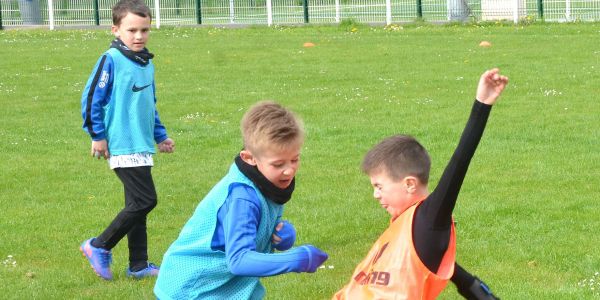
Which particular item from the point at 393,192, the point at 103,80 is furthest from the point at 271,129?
the point at 103,80

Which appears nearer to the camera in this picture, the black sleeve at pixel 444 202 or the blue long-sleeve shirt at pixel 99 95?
the black sleeve at pixel 444 202

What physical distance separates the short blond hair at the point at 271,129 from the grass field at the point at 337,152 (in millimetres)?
2333

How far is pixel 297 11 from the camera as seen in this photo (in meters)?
31.2

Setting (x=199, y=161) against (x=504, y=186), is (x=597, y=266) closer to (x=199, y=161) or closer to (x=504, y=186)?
(x=504, y=186)

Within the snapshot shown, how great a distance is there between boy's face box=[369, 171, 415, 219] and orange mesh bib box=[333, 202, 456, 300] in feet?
0.30

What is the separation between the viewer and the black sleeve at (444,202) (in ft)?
12.2

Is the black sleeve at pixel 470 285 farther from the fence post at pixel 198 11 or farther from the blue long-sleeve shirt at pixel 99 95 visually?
the fence post at pixel 198 11

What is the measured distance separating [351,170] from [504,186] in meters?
1.59

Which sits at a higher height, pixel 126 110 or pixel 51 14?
pixel 51 14

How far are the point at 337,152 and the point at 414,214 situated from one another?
23.2 feet

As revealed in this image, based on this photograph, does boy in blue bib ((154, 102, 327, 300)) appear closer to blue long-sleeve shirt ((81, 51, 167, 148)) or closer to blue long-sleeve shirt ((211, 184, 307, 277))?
blue long-sleeve shirt ((211, 184, 307, 277))

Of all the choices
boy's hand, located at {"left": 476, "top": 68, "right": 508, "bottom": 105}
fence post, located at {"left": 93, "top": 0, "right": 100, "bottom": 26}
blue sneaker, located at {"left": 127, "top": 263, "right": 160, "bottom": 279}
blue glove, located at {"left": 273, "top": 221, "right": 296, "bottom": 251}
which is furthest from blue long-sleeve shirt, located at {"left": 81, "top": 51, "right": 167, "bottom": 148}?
fence post, located at {"left": 93, "top": 0, "right": 100, "bottom": 26}

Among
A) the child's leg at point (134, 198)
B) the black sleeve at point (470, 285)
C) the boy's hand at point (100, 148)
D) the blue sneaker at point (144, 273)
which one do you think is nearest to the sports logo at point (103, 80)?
the boy's hand at point (100, 148)

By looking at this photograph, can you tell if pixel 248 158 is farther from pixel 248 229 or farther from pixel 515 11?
pixel 515 11
